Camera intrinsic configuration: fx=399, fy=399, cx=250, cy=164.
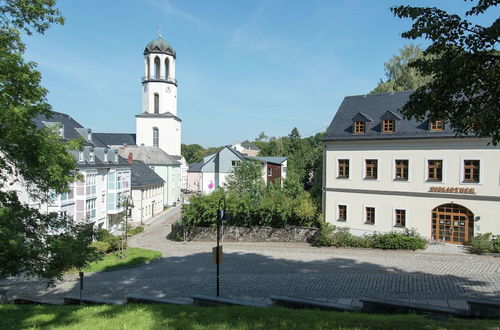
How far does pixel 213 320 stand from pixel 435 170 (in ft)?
73.5

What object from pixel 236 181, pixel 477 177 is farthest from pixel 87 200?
pixel 477 177

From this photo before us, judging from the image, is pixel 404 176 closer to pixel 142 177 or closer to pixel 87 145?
pixel 87 145

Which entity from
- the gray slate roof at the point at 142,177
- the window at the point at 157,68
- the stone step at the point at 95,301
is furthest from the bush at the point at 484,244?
the window at the point at 157,68

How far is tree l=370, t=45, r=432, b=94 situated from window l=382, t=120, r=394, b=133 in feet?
52.8

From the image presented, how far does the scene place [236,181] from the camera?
A: 142 ft

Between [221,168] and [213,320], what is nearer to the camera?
[213,320]

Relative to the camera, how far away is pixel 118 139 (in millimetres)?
79375

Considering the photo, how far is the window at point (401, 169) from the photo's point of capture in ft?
91.4

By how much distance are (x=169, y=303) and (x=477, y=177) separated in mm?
21738

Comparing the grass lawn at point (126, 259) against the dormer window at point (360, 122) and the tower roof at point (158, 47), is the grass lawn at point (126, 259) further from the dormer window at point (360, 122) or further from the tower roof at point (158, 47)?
the tower roof at point (158, 47)

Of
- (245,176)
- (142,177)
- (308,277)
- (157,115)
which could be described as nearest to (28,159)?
(308,277)

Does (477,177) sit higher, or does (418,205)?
(477,177)

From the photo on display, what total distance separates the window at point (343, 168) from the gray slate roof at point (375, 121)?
1782 mm

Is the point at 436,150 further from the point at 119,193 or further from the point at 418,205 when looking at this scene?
the point at 119,193
